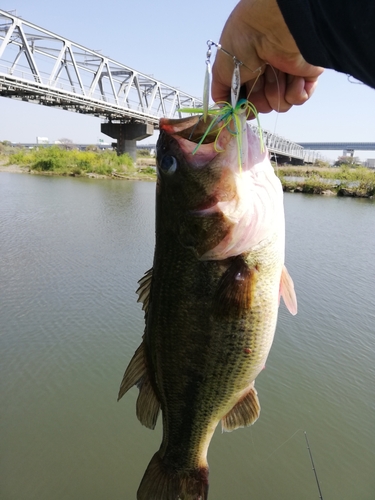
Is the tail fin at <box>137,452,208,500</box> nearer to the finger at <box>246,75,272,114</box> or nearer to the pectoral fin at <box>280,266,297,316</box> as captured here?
the pectoral fin at <box>280,266,297,316</box>

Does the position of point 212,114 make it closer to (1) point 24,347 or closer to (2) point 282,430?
(2) point 282,430

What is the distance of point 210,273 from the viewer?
1.48 metres

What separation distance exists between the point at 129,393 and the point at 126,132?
102ft

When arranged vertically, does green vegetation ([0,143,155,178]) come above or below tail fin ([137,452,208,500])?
below

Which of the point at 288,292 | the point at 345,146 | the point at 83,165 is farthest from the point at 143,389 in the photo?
the point at 345,146

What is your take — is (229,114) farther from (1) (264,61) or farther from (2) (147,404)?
(2) (147,404)

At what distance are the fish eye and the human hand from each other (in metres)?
0.45

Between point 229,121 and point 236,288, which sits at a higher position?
point 229,121

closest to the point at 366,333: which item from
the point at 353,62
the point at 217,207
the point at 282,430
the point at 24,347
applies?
the point at 282,430

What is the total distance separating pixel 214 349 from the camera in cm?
155

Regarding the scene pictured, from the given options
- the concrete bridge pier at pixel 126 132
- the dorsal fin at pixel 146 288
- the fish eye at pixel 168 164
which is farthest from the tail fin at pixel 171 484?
the concrete bridge pier at pixel 126 132

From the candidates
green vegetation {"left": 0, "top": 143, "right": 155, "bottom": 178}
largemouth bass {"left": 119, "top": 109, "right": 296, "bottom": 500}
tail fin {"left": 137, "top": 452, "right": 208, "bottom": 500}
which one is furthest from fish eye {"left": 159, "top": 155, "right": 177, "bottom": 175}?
green vegetation {"left": 0, "top": 143, "right": 155, "bottom": 178}

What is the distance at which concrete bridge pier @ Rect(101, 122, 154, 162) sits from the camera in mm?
32406

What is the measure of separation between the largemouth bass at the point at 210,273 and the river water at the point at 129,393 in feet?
7.36
